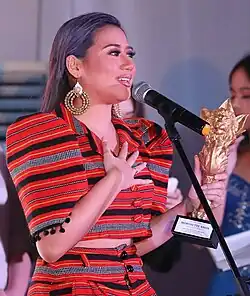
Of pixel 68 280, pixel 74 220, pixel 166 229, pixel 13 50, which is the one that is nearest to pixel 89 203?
pixel 74 220

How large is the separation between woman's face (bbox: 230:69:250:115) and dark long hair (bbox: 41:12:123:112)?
26.9 inches

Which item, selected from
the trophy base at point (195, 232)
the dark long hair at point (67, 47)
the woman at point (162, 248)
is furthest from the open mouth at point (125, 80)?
the woman at point (162, 248)

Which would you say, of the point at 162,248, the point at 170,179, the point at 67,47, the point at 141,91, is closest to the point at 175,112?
the point at 141,91

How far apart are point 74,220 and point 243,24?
1.13 meters

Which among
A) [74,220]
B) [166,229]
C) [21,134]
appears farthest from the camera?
[166,229]

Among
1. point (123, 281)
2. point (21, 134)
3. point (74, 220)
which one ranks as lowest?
point (123, 281)

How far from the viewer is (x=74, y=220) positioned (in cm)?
130

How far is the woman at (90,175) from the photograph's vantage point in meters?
1.33

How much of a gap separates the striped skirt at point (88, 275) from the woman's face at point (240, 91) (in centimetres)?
Answer: 81

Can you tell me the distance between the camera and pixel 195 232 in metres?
1.41

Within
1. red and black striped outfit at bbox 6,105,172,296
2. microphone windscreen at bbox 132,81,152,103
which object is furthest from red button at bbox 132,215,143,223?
microphone windscreen at bbox 132,81,152,103

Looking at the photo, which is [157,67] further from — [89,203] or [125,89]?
[89,203]

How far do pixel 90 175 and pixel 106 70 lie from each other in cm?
26

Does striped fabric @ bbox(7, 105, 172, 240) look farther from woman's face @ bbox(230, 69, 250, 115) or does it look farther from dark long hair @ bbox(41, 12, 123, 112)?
woman's face @ bbox(230, 69, 250, 115)
